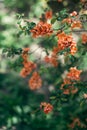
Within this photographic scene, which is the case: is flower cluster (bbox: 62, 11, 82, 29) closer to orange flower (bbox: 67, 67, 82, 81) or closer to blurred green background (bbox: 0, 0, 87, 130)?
orange flower (bbox: 67, 67, 82, 81)

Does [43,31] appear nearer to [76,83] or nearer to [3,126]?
[76,83]

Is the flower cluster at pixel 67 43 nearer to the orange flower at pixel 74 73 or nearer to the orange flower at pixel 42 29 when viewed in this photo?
the orange flower at pixel 42 29

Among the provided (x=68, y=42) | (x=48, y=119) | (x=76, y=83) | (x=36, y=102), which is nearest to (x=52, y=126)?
(x=48, y=119)

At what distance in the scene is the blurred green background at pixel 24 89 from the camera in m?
4.95

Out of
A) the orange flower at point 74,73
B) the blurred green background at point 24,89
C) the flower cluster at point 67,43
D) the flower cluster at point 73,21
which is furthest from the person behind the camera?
the blurred green background at point 24,89

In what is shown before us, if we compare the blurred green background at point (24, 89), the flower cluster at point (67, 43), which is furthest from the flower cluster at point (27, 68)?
the flower cluster at point (67, 43)

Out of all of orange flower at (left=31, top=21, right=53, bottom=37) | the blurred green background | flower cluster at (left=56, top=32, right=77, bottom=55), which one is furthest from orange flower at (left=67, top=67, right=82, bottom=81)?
the blurred green background

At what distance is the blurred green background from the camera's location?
195 inches

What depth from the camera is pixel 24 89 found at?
5379 millimetres

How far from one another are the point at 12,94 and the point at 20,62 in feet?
4.84

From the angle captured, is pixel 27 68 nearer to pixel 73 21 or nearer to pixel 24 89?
pixel 73 21

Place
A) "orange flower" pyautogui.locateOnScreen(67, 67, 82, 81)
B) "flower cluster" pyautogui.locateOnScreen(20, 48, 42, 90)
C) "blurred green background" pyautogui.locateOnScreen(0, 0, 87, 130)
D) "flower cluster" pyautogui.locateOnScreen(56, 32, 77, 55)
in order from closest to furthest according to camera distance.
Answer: "flower cluster" pyautogui.locateOnScreen(56, 32, 77, 55)
"orange flower" pyautogui.locateOnScreen(67, 67, 82, 81)
"flower cluster" pyautogui.locateOnScreen(20, 48, 42, 90)
"blurred green background" pyautogui.locateOnScreen(0, 0, 87, 130)

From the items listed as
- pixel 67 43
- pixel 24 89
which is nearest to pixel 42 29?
pixel 67 43

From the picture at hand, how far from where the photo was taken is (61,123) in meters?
4.97
